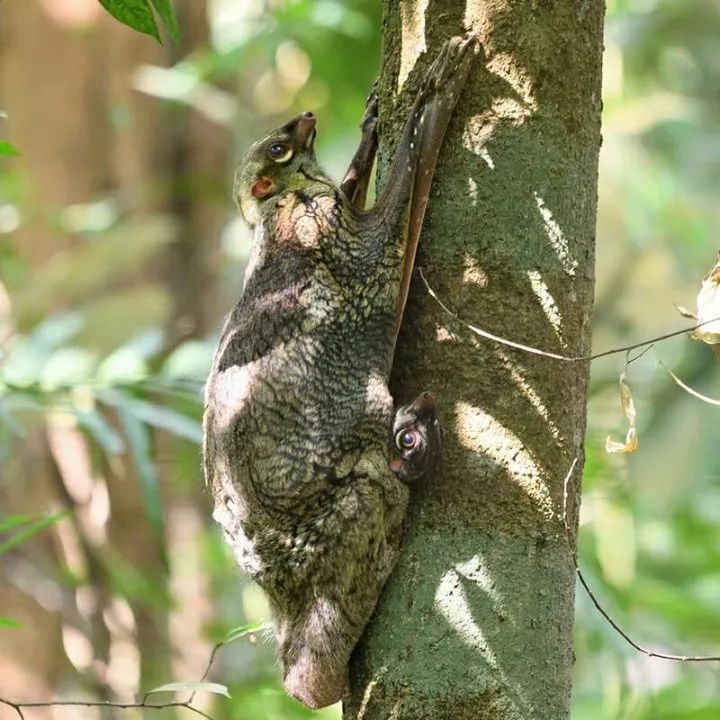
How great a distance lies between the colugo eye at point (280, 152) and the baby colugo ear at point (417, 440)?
3.51 ft

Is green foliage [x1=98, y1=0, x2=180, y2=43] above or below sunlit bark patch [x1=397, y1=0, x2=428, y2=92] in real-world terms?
below

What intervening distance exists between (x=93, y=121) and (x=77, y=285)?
7.31ft

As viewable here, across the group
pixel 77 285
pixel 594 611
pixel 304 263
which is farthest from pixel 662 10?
pixel 304 263

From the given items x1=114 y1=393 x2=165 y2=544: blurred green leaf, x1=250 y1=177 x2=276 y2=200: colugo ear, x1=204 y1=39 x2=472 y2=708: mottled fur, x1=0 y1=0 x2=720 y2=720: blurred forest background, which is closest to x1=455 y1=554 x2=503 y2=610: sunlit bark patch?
x1=204 y1=39 x2=472 y2=708: mottled fur

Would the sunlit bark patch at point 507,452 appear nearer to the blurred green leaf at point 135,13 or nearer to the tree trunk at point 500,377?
the tree trunk at point 500,377

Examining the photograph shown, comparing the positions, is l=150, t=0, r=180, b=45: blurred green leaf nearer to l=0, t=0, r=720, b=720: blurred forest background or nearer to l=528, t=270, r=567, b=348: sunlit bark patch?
l=528, t=270, r=567, b=348: sunlit bark patch

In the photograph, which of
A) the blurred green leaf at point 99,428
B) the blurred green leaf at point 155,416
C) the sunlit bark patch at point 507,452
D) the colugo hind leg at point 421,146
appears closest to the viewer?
the sunlit bark patch at point 507,452

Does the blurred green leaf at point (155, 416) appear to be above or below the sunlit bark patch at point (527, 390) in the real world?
above

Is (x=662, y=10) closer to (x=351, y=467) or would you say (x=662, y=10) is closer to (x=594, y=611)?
(x=594, y=611)

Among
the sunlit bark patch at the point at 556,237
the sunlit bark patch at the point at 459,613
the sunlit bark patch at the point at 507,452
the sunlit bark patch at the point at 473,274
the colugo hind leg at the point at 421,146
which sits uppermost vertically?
the colugo hind leg at the point at 421,146

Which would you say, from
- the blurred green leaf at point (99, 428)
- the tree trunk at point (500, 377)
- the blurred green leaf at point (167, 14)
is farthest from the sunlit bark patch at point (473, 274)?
the blurred green leaf at point (99, 428)

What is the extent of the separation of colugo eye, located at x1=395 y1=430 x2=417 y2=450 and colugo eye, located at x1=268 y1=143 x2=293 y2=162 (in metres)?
1.12

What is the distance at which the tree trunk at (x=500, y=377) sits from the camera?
7.09 ft

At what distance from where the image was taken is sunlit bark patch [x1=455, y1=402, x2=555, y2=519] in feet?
7.42
